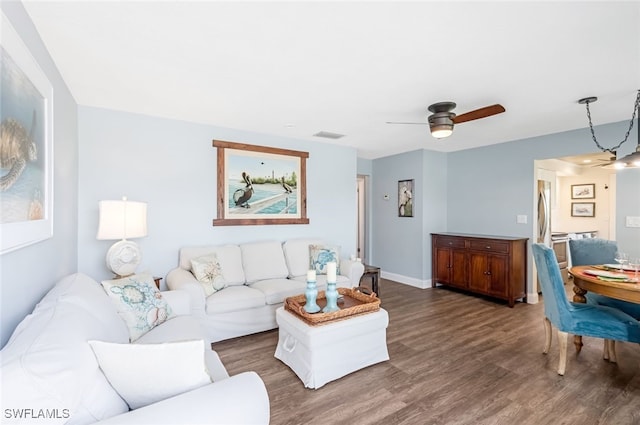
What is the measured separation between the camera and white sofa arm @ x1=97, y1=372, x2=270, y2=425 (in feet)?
3.26

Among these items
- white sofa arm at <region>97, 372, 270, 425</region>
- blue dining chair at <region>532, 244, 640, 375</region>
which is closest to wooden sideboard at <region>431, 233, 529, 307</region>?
blue dining chair at <region>532, 244, 640, 375</region>

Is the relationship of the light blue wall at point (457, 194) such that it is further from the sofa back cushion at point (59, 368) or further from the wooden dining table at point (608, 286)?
the sofa back cushion at point (59, 368)

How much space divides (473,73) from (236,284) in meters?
3.03

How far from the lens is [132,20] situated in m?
1.67

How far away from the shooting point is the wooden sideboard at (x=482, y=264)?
4.20 meters

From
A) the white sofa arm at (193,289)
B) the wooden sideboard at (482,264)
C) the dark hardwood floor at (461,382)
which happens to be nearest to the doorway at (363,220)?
the wooden sideboard at (482,264)

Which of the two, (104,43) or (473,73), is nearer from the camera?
(104,43)

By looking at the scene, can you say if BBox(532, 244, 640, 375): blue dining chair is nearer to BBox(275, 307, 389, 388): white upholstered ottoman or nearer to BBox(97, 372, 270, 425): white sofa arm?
BBox(275, 307, 389, 388): white upholstered ottoman

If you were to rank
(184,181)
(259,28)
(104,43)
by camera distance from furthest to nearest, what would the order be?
(184,181) < (104,43) < (259,28)

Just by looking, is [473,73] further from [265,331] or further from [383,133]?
[265,331]

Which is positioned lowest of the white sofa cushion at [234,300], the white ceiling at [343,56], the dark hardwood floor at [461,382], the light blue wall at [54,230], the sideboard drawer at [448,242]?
the dark hardwood floor at [461,382]

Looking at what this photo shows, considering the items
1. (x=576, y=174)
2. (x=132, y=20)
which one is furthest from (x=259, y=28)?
(x=576, y=174)

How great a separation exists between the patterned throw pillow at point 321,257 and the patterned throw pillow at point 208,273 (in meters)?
Answer: 1.18

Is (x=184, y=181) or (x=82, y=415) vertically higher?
(x=184, y=181)
